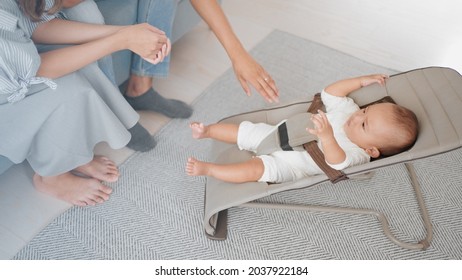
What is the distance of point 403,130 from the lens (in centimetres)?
117

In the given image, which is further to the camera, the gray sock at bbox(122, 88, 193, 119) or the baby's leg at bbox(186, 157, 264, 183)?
the gray sock at bbox(122, 88, 193, 119)

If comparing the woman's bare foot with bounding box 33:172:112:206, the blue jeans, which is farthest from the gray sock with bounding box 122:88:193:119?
the woman's bare foot with bounding box 33:172:112:206

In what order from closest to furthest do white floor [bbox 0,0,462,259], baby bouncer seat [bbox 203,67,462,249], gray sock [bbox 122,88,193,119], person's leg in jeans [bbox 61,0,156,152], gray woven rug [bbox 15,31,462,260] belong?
baby bouncer seat [bbox 203,67,462,249]
person's leg in jeans [bbox 61,0,156,152]
gray woven rug [bbox 15,31,462,260]
gray sock [bbox 122,88,193,119]
white floor [bbox 0,0,462,259]

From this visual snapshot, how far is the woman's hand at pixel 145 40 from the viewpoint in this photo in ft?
3.69

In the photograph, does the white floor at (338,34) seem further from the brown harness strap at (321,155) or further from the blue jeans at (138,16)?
the brown harness strap at (321,155)

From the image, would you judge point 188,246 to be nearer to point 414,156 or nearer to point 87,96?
point 87,96

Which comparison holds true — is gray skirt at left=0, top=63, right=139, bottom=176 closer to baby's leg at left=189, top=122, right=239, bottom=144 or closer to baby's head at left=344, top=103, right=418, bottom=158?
baby's leg at left=189, top=122, right=239, bottom=144

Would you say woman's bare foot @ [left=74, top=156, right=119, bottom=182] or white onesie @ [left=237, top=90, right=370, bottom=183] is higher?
woman's bare foot @ [left=74, top=156, right=119, bottom=182]

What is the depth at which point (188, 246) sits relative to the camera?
135 centimetres

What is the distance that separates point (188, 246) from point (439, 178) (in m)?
0.97

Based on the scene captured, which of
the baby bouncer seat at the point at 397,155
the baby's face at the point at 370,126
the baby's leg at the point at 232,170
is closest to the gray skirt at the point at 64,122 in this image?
the baby's leg at the point at 232,170

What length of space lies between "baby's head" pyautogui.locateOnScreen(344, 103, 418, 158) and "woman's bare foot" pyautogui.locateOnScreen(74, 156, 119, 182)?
2.74ft

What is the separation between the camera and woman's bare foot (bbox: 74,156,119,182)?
1.46 metres

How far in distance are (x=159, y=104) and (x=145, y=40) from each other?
0.56 meters
